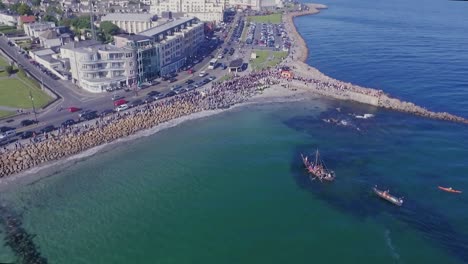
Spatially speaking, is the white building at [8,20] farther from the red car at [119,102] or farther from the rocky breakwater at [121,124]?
the rocky breakwater at [121,124]

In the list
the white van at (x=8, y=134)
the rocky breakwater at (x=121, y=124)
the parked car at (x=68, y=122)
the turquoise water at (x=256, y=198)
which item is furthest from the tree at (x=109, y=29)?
the white van at (x=8, y=134)

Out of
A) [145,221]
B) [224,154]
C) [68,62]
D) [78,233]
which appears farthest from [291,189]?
[68,62]

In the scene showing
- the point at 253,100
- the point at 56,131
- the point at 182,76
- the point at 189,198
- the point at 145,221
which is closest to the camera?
the point at 145,221

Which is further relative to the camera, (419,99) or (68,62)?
(68,62)

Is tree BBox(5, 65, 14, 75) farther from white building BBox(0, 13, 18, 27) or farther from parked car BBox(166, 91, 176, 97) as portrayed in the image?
white building BBox(0, 13, 18, 27)

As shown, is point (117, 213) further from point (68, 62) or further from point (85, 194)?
point (68, 62)

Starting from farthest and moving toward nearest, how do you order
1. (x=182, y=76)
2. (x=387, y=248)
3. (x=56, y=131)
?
(x=182, y=76) < (x=56, y=131) < (x=387, y=248)
